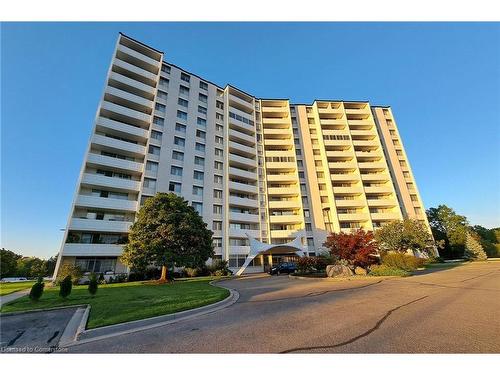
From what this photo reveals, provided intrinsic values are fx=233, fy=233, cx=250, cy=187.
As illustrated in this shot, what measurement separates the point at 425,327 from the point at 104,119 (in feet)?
135

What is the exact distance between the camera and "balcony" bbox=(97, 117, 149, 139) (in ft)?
113

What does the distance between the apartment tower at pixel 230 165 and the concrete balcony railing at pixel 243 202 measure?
0.22 metres

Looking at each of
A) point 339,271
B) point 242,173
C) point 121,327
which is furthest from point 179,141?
point 121,327

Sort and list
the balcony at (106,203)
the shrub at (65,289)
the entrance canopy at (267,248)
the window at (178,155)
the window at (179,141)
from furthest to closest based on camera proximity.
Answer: the window at (179,141) → the window at (178,155) → the entrance canopy at (267,248) → the balcony at (106,203) → the shrub at (65,289)

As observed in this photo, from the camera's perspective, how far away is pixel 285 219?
4431cm

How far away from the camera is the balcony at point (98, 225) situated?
29.2m

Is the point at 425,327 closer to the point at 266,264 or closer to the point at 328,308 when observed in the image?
the point at 328,308

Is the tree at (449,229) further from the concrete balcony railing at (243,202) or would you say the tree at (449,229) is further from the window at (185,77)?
the window at (185,77)

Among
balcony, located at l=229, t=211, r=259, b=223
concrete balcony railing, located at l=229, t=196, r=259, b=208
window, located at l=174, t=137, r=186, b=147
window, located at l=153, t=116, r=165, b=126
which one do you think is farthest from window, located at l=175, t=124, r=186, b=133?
balcony, located at l=229, t=211, r=259, b=223

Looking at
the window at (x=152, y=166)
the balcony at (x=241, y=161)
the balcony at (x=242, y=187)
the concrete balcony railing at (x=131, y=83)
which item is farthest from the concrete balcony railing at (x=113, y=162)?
the balcony at (x=241, y=161)

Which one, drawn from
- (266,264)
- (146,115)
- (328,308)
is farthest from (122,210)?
(328,308)

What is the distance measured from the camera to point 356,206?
153 feet

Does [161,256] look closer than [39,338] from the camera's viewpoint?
No

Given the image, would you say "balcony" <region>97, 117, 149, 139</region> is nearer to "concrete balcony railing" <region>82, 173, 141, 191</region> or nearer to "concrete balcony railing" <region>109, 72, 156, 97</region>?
"concrete balcony railing" <region>109, 72, 156, 97</region>
